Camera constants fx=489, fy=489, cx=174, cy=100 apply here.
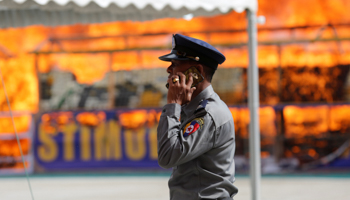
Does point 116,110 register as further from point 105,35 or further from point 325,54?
point 325,54

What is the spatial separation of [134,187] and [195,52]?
19.8 feet

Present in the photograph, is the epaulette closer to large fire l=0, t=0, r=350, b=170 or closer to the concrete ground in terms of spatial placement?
the concrete ground

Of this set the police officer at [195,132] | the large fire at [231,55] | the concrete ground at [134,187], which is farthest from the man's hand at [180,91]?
the large fire at [231,55]

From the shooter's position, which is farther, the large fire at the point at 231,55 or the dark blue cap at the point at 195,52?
the large fire at the point at 231,55

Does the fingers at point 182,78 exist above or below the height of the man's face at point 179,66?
below

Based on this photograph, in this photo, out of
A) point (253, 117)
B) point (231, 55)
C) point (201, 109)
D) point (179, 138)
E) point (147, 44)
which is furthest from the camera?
point (147, 44)

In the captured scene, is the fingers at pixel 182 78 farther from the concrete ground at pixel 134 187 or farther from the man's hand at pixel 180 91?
the concrete ground at pixel 134 187

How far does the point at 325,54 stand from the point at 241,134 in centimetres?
210

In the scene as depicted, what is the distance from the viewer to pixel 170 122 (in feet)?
6.32

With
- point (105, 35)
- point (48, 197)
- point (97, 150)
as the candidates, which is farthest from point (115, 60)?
point (48, 197)

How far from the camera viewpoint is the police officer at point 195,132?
1923 millimetres

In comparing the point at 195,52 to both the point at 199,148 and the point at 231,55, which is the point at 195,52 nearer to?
the point at 199,148

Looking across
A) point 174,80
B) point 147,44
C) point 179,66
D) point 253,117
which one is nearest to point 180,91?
point 174,80

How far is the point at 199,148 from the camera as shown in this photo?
76.8 inches
